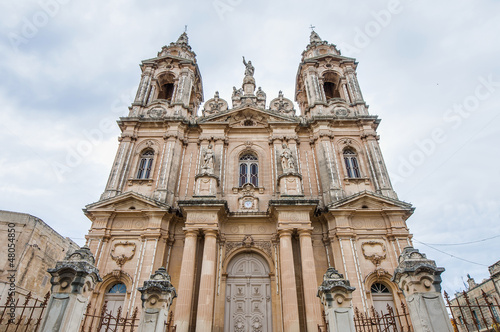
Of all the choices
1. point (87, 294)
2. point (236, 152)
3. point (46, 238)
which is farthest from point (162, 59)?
point (87, 294)

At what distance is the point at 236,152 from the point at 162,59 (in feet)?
33.7

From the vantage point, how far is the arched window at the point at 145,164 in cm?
1845

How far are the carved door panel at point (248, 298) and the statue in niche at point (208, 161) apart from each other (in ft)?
15.6

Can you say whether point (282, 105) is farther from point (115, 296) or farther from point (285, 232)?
point (115, 296)

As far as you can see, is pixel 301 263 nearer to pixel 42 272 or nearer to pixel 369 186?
pixel 369 186

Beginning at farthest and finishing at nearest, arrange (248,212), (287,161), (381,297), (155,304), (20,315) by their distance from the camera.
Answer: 1. (287,161)
2. (248,212)
3. (381,297)
4. (155,304)
5. (20,315)

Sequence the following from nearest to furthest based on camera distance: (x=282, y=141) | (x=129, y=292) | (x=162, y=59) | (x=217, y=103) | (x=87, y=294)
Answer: (x=87, y=294)
(x=129, y=292)
(x=282, y=141)
(x=217, y=103)
(x=162, y=59)

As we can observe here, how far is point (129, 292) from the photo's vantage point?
45.7 ft

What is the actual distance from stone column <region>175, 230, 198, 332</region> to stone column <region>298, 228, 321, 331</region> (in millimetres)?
4731

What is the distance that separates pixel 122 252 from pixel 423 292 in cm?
1287

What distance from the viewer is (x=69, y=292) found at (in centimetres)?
731

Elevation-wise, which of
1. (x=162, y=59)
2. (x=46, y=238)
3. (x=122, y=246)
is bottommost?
(x=122, y=246)

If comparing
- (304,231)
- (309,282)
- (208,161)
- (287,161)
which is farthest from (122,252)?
(287,161)

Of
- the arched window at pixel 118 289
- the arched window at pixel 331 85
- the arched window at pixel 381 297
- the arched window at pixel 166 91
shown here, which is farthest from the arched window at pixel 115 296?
the arched window at pixel 331 85
